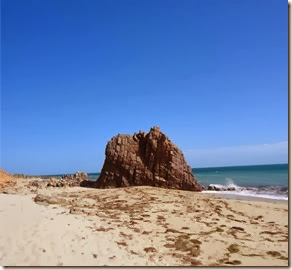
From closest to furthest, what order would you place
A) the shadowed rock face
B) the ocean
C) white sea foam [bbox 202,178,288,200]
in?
white sea foam [bbox 202,178,288,200]
the shadowed rock face
the ocean

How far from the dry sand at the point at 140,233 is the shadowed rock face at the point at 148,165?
4376mm

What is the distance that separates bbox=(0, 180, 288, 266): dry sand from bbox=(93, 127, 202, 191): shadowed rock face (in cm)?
438

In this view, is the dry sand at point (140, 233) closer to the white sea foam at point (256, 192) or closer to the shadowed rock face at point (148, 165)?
the white sea foam at point (256, 192)

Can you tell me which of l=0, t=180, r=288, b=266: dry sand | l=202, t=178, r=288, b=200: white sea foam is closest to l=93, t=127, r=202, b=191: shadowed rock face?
l=202, t=178, r=288, b=200: white sea foam

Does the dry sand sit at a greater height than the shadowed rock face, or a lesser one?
lesser

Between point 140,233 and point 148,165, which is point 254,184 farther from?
point 140,233

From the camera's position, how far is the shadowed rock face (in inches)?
620

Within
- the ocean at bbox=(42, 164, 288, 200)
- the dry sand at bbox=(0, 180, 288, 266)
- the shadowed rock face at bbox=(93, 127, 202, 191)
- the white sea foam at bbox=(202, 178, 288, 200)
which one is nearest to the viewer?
the dry sand at bbox=(0, 180, 288, 266)

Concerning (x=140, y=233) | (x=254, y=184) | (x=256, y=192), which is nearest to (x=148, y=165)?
(x=256, y=192)

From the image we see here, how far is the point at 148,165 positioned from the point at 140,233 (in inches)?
345

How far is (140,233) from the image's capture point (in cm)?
749

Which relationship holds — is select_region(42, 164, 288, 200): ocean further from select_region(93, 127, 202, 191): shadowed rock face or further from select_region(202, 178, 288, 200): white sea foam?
select_region(93, 127, 202, 191): shadowed rock face

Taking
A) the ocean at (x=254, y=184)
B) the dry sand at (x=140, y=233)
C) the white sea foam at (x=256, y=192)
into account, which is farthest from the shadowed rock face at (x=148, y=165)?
the dry sand at (x=140, y=233)

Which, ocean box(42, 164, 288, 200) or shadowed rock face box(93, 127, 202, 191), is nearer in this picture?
shadowed rock face box(93, 127, 202, 191)
